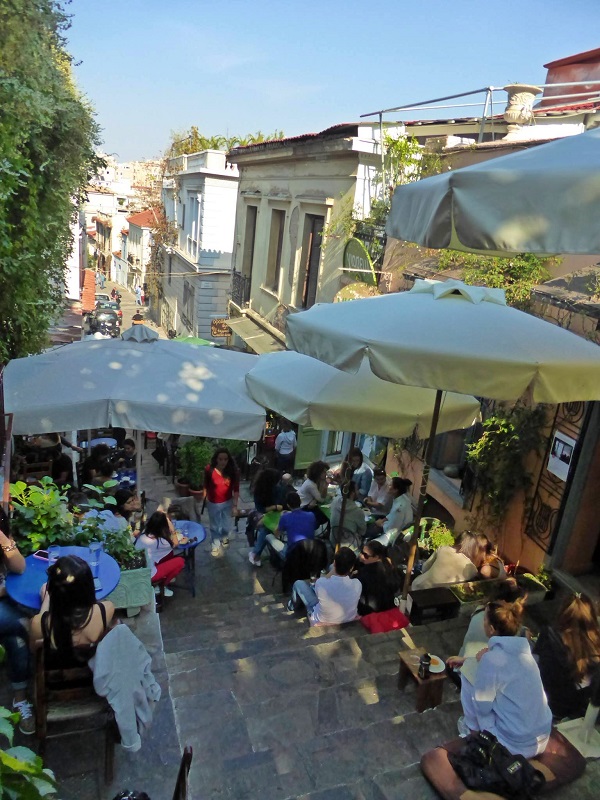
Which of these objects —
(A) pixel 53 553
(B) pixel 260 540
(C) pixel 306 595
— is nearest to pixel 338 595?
(C) pixel 306 595

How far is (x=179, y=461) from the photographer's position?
407 inches

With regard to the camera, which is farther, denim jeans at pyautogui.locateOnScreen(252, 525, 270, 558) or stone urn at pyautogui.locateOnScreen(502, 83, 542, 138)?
stone urn at pyautogui.locateOnScreen(502, 83, 542, 138)

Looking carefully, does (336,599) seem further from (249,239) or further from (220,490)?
(249,239)

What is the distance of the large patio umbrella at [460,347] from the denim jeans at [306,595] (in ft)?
7.94

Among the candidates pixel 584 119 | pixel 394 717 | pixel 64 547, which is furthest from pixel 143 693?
pixel 584 119

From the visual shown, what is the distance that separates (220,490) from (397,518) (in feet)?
7.47

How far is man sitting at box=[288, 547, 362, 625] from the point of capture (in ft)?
16.7

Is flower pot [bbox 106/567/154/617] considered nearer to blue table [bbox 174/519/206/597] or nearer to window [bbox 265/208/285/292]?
blue table [bbox 174/519/206/597]

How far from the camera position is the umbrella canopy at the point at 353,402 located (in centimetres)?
538

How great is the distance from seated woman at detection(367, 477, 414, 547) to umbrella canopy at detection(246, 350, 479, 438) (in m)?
1.48

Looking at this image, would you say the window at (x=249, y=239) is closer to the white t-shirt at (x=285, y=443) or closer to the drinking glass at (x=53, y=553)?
the white t-shirt at (x=285, y=443)

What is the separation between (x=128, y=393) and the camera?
6453 mm

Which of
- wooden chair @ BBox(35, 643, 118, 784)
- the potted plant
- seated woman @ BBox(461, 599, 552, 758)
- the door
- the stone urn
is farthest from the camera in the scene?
the door

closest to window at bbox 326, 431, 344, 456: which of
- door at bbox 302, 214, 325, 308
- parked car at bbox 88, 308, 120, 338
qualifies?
door at bbox 302, 214, 325, 308
